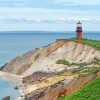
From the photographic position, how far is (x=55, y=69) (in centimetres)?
6956

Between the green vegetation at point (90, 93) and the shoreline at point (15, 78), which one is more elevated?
the green vegetation at point (90, 93)

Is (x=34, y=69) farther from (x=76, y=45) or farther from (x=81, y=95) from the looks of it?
(x=81, y=95)

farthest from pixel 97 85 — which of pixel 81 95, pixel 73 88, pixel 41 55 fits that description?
pixel 41 55

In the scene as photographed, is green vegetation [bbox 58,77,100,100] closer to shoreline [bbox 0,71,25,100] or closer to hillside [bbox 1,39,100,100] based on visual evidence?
shoreline [bbox 0,71,25,100]

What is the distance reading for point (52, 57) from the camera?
76438 mm

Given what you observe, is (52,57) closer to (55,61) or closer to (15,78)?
(55,61)

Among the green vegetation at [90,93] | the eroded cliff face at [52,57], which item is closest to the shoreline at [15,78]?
the eroded cliff face at [52,57]

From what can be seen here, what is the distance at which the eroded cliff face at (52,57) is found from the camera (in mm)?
71750

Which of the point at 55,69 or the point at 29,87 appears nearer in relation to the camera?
the point at 29,87

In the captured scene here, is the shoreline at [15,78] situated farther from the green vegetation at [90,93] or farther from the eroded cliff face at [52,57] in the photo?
the green vegetation at [90,93]

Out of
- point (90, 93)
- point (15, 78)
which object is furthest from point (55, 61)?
point (90, 93)

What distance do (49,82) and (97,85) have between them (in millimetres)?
32924

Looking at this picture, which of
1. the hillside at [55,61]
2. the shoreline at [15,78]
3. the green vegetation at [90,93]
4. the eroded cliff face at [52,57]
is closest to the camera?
the green vegetation at [90,93]

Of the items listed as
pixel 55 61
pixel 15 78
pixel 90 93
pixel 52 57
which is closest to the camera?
pixel 90 93
